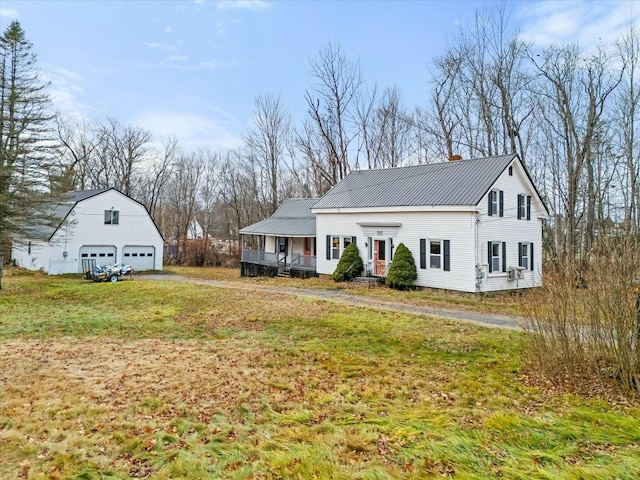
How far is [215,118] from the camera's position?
3456 centimetres

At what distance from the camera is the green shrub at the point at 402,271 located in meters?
19.3

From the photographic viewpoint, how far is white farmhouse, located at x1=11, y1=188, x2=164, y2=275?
26.5m

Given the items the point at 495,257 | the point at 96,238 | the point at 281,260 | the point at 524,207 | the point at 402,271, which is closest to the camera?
the point at 495,257

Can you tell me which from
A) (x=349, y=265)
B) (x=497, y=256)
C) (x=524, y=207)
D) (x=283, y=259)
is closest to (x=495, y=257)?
(x=497, y=256)

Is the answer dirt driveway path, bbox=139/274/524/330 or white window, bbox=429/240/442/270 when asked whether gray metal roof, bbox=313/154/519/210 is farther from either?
dirt driveway path, bbox=139/274/524/330

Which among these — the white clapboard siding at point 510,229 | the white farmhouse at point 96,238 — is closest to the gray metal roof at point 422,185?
the white clapboard siding at point 510,229

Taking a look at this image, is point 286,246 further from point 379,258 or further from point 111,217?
point 111,217

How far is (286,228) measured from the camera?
2761 centimetres

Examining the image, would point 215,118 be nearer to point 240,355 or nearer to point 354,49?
point 354,49

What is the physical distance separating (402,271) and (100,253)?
21425mm

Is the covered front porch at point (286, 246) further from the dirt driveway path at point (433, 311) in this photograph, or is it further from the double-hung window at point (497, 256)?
the double-hung window at point (497, 256)

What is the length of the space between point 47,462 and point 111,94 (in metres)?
26.4

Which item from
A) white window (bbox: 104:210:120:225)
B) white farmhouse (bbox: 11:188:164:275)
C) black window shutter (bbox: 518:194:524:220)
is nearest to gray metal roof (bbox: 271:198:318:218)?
white farmhouse (bbox: 11:188:164:275)

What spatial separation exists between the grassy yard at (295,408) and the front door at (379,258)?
991 cm
